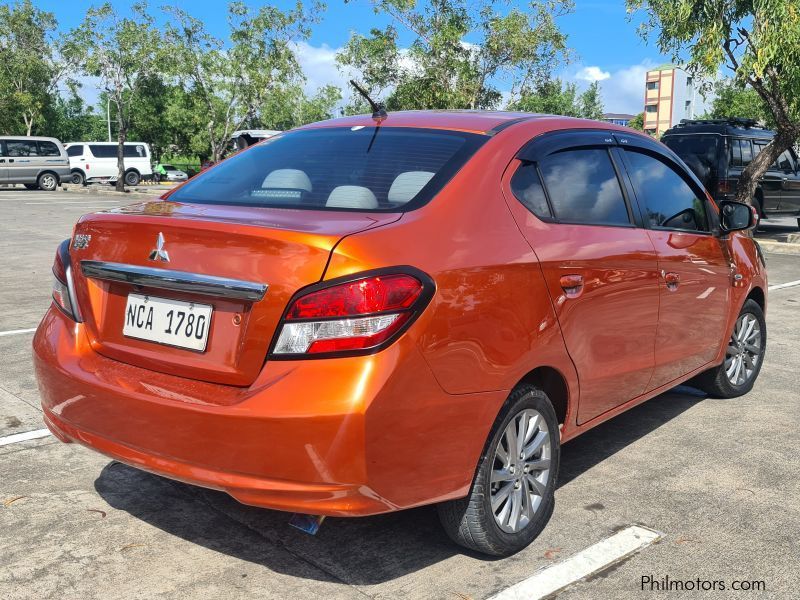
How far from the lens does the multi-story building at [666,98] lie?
11612cm

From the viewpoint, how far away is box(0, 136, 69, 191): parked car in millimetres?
33406

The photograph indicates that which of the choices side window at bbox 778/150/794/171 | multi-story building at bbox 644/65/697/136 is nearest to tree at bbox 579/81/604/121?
multi-story building at bbox 644/65/697/136

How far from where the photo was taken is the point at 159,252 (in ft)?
9.48

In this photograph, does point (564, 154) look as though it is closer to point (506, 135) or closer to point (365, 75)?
point (506, 135)

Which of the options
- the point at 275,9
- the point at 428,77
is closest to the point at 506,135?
the point at 428,77

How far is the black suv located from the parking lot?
513 inches

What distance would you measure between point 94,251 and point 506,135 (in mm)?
1633

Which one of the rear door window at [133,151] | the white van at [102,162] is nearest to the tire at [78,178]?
the white van at [102,162]

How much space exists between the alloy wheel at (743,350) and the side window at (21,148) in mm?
33301

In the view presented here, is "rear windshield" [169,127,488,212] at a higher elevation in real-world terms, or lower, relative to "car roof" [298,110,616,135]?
lower

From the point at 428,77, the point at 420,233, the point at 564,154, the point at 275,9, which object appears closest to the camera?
the point at 420,233

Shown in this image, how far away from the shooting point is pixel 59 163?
34781 mm

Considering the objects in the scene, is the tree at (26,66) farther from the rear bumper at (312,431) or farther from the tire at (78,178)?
the rear bumper at (312,431)

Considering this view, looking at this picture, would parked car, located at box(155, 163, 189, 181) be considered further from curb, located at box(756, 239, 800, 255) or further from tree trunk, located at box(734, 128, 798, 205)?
curb, located at box(756, 239, 800, 255)
